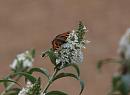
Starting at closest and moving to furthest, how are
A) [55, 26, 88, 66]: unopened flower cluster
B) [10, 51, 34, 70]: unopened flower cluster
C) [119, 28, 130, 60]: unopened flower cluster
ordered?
[55, 26, 88, 66]: unopened flower cluster, [10, 51, 34, 70]: unopened flower cluster, [119, 28, 130, 60]: unopened flower cluster

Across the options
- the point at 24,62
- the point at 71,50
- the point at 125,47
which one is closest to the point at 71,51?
the point at 71,50

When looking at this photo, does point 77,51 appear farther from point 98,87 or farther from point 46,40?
point 46,40

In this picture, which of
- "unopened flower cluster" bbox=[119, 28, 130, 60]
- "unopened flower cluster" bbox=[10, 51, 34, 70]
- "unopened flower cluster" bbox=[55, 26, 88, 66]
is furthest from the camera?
"unopened flower cluster" bbox=[119, 28, 130, 60]

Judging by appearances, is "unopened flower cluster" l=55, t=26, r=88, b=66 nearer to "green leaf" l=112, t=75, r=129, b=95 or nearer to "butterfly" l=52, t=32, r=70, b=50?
"butterfly" l=52, t=32, r=70, b=50

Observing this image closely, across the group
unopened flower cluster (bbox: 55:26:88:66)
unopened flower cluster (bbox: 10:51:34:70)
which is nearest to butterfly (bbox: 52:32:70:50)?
unopened flower cluster (bbox: 55:26:88:66)

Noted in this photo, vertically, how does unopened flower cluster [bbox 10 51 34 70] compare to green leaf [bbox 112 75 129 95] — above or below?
above

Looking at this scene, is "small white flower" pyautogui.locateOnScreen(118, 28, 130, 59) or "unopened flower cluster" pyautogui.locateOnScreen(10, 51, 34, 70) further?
"small white flower" pyautogui.locateOnScreen(118, 28, 130, 59)

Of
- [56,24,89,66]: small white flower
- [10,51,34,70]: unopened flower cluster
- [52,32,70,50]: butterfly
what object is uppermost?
[10,51,34,70]: unopened flower cluster

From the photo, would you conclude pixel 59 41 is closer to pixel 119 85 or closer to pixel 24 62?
pixel 24 62

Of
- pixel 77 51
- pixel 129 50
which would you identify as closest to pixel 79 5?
pixel 129 50

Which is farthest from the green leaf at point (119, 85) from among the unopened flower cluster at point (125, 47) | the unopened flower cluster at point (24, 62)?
the unopened flower cluster at point (24, 62)
